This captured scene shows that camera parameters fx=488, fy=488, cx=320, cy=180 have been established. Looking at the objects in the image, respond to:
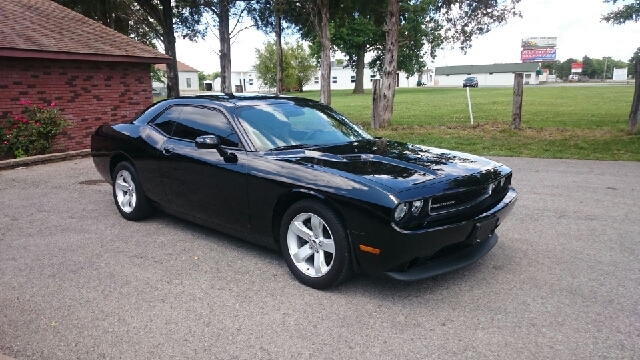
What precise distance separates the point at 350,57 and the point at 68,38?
158ft

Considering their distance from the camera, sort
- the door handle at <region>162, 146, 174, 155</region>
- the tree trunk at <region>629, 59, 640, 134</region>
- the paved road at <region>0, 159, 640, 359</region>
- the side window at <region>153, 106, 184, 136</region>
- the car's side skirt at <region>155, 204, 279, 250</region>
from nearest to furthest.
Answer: the paved road at <region>0, 159, 640, 359</region> → the car's side skirt at <region>155, 204, 279, 250</region> → the door handle at <region>162, 146, 174, 155</region> → the side window at <region>153, 106, 184, 136</region> → the tree trunk at <region>629, 59, 640, 134</region>

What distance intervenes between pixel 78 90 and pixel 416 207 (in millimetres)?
11020

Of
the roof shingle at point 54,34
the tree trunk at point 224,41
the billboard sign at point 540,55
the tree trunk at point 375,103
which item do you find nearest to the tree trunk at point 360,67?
the tree trunk at point 224,41

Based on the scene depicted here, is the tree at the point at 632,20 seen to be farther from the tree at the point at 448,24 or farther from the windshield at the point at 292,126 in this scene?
the windshield at the point at 292,126

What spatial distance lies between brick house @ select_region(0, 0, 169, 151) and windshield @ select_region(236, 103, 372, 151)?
8.17 m

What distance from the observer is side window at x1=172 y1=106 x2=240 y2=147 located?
14.7 ft

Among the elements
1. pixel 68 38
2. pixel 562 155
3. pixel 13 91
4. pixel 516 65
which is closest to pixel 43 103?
pixel 13 91

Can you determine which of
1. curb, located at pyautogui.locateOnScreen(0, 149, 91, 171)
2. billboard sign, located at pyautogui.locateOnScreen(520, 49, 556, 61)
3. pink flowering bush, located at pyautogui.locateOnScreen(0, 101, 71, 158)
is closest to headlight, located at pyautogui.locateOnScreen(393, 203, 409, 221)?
curb, located at pyautogui.locateOnScreen(0, 149, 91, 171)

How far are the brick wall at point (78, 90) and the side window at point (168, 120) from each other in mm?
5619

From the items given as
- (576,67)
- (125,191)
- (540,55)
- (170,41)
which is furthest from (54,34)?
(576,67)

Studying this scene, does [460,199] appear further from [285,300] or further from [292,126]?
[292,126]

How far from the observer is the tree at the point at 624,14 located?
14.5 m

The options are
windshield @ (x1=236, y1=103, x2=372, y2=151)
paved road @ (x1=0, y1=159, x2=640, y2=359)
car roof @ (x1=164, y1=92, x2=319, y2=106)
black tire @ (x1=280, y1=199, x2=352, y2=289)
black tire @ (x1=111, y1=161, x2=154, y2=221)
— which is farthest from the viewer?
black tire @ (x1=111, y1=161, x2=154, y2=221)

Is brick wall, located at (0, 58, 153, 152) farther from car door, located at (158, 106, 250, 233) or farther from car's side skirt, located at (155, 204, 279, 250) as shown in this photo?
car's side skirt, located at (155, 204, 279, 250)
